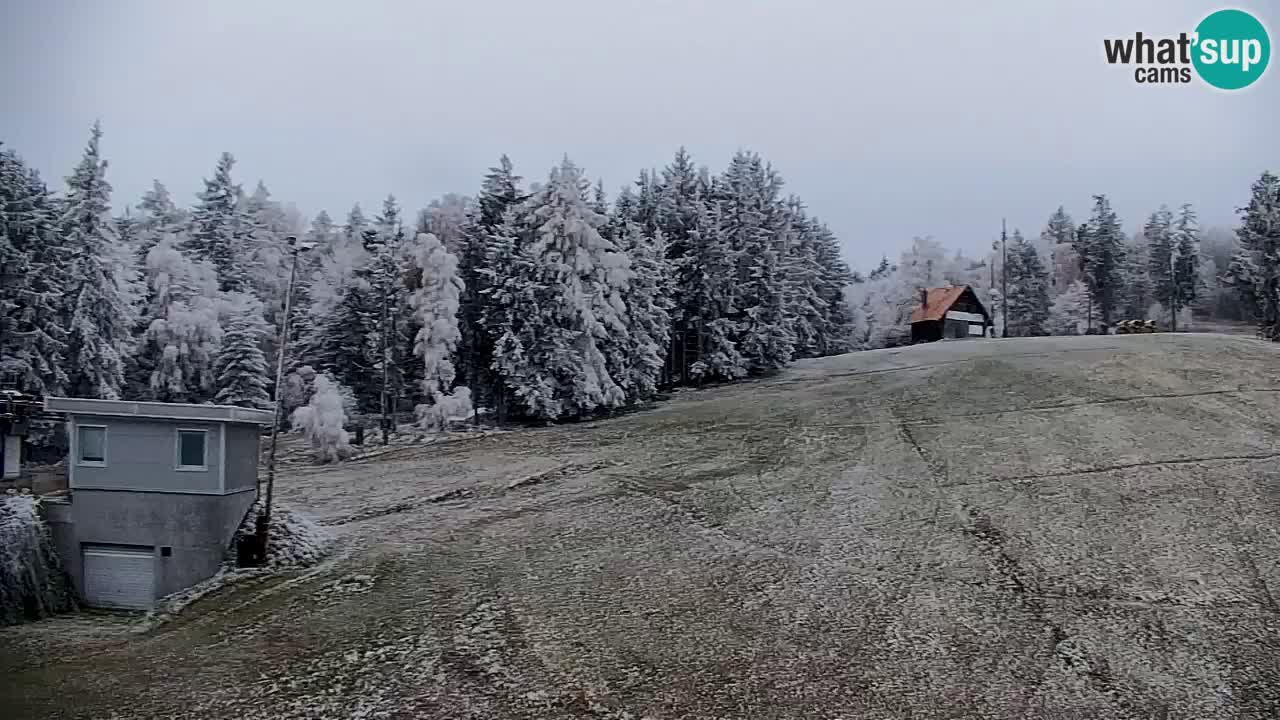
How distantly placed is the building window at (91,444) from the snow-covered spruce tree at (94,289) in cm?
48

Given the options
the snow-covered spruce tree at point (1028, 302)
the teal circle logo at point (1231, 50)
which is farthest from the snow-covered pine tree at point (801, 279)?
the teal circle logo at point (1231, 50)

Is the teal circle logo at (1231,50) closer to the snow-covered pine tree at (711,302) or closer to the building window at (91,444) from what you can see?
the snow-covered pine tree at (711,302)

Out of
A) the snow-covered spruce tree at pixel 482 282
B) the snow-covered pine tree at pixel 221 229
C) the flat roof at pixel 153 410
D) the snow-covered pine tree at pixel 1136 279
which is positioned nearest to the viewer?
the flat roof at pixel 153 410

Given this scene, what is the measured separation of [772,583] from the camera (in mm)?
13195

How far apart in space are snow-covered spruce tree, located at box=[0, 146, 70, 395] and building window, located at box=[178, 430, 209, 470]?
5.47 ft

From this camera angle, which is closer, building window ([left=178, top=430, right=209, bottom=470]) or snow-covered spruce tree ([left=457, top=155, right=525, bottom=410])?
building window ([left=178, top=430, right=209, bottom=470])

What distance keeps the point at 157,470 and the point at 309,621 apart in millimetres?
3068

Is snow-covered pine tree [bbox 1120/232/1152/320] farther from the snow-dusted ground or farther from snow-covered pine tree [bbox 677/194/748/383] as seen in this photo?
snow-covered pine tree [bbox 677/194/748/383]

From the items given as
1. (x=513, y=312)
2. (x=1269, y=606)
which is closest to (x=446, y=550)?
(x=513, y=312)

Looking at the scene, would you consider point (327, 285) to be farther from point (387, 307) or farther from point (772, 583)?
point (772, 583)

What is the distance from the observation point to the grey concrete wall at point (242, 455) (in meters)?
12.7

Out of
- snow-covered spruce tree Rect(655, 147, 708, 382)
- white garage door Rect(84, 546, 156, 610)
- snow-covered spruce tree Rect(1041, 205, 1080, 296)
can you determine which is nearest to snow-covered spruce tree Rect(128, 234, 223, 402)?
white garage door Rect(84, 546, 156, 610)

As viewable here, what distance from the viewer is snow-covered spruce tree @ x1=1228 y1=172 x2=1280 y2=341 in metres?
18.4

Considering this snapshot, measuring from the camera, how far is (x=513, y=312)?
22031mm
